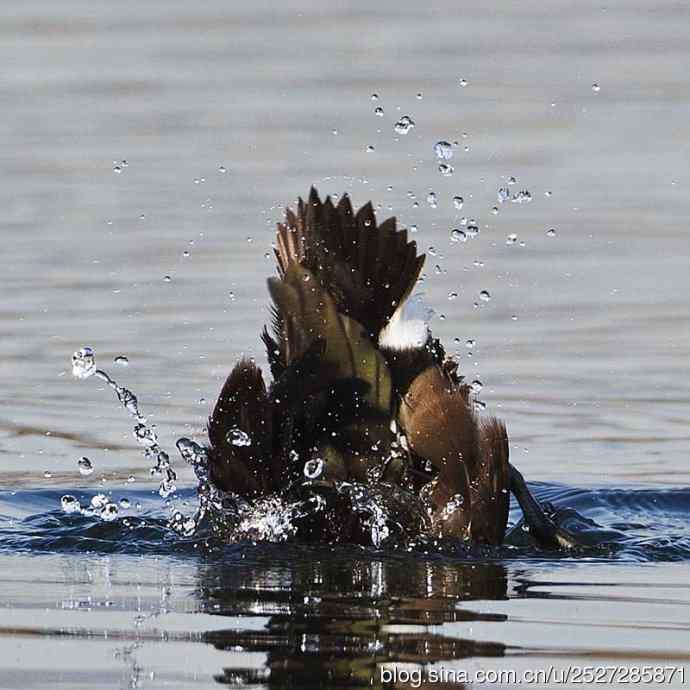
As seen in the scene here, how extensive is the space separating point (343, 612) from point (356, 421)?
3.42 ft

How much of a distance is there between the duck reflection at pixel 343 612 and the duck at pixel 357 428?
0.64 ft

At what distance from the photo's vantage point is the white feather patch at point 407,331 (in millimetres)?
6219

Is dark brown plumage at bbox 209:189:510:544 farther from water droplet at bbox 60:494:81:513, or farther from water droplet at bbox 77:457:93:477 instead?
water droplet at bbox 77:457:93:477

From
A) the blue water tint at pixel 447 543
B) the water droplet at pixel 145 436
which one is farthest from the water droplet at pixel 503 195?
the water droplet at pixel 145 436

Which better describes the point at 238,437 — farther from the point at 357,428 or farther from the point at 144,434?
the point at 144,434

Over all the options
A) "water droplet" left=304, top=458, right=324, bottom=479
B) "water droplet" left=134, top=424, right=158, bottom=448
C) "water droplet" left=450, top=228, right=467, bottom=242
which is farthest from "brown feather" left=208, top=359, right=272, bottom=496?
"water droplet" left=450, top=228, right=467, bottom=242

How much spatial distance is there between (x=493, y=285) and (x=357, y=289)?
3.11 m

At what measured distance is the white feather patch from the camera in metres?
6.22

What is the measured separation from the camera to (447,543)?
20.0 feet

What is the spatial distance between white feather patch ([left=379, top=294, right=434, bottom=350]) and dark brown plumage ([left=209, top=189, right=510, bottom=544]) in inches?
0.4

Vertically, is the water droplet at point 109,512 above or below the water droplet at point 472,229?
below

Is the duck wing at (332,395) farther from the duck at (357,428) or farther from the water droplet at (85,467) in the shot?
the water droplet at (85,467)

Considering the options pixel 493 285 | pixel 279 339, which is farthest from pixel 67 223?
pixel 279 339

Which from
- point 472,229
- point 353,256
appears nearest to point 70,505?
point 353,256
